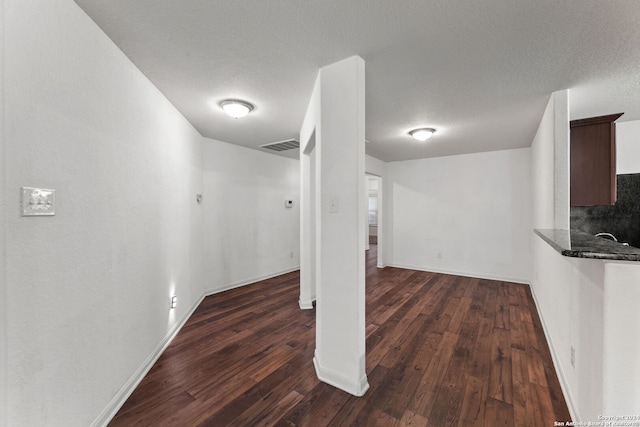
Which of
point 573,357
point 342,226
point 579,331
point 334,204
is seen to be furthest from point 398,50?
point 573,357

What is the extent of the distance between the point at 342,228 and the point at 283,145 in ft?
9.45

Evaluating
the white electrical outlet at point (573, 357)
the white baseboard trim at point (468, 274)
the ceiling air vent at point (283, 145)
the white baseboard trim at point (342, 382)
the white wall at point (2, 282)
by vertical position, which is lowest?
the white baseboard trim at point (342, 382)

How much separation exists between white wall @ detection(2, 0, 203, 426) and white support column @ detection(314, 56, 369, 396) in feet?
4.63

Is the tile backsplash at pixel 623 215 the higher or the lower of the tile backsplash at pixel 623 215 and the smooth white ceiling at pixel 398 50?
the lower

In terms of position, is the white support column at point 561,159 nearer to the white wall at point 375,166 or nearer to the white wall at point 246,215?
the white wall at point 375,166

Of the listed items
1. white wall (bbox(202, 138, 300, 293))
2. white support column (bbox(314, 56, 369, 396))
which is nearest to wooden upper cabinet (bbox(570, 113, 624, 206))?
white support column (bbox(314, 56, 369, 396))

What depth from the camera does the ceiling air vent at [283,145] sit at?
416cm

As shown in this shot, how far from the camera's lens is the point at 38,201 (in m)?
1.17

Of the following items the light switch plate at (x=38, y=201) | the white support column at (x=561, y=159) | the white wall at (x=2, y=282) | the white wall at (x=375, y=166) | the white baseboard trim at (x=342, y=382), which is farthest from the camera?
the white wall at (x=375, y=166)

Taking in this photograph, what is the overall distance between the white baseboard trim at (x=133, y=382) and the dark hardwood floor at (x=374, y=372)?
0.05 m

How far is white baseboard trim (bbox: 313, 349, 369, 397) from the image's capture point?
5.98 ft

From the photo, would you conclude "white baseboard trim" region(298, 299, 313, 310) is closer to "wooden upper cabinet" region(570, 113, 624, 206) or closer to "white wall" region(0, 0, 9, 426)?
"white wall" region(0, 0, 9, 426)

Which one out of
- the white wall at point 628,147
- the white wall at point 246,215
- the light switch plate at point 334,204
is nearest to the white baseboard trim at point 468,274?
the white wall at point 628,147

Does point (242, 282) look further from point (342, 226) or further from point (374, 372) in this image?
point (342, 226)
